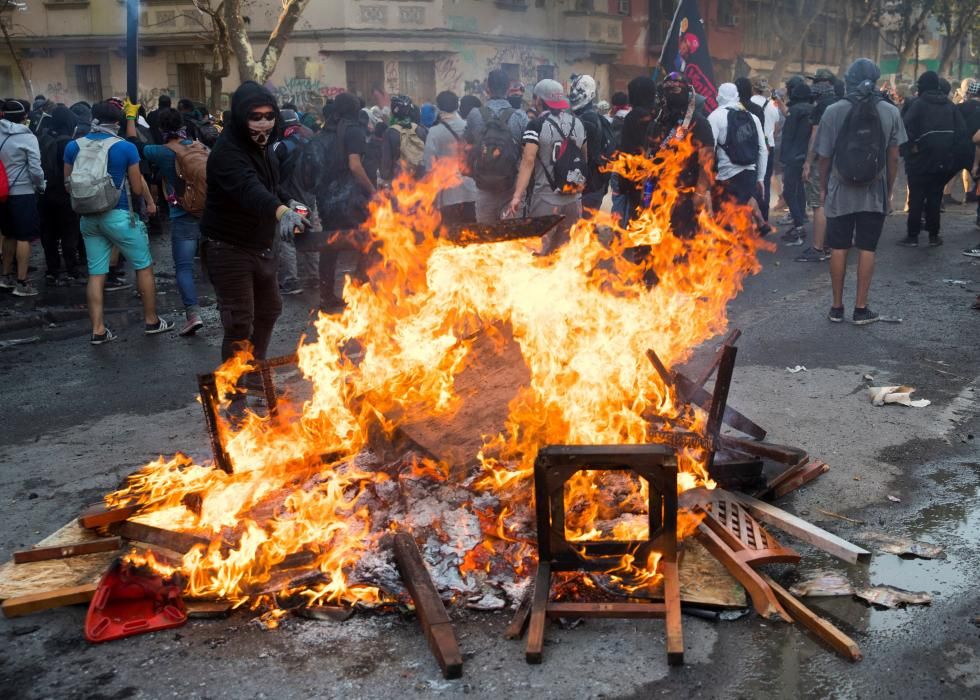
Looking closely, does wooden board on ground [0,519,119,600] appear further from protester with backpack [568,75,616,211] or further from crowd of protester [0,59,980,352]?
protester with backpack [568,75,616,211]

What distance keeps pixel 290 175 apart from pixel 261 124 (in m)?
4.68

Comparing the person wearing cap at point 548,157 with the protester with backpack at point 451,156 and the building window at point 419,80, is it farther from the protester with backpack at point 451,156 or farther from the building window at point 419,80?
the building window at point 419,80

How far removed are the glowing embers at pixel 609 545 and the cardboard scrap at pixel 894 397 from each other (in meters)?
3.09

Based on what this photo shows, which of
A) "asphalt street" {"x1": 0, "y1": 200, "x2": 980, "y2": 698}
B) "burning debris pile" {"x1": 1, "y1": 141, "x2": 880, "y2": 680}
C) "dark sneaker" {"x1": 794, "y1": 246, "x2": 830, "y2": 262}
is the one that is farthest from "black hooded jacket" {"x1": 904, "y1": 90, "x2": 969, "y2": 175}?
"burning debris pile" {"x1": 1, "y1": 141, "x2": 880, "y2": 680}

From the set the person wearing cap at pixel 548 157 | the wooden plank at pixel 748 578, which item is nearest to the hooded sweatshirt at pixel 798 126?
the person wearing cap at pixel 548 157

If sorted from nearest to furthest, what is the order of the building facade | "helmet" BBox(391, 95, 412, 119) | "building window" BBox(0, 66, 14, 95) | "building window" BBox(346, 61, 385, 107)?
"helmet" BBox(391, 95, 412, 119) → the building facade → "building window" BBox(346, 61, 385, 107) → "building window" BBox(0, 66, 14, 95)

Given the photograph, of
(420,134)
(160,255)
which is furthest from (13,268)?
(420,134)

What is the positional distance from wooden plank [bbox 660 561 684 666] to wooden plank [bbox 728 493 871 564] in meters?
0.84

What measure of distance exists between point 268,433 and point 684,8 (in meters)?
9.80

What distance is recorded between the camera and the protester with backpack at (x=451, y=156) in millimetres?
9961

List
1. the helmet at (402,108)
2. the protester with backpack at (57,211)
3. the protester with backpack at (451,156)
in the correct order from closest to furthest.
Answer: the protester with backpack at (451,156)
the protester with backpack at (57,211)
the helmet at (402,108)

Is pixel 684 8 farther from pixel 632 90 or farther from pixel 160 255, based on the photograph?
pixel 160 255

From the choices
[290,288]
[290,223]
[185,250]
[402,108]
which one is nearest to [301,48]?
[402,108]

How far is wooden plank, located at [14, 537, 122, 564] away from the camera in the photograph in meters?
4.20
